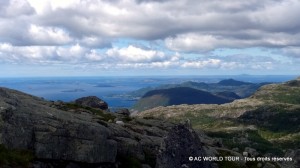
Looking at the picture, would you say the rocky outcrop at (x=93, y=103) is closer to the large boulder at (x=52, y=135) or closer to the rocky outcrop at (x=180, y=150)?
the large boulder at (x=52, y=135)

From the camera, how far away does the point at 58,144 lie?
1526 inches

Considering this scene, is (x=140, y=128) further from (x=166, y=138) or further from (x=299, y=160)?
(x=299, y=160)

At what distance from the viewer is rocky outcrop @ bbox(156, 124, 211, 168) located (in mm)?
39219

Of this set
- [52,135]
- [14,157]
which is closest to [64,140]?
[52,135]

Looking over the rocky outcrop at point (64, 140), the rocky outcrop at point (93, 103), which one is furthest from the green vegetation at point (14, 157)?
the rocky outcrop at point (93, 103)

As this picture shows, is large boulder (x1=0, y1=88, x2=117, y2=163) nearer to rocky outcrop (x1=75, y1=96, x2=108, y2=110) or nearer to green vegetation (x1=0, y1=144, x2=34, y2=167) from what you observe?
green vegetation (x1=0, y1=144, x2=34, y2=167)

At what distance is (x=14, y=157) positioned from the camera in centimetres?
3447

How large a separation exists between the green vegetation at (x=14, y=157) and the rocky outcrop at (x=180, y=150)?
13598 mm

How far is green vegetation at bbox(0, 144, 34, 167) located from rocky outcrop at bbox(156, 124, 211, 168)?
13.6 metres

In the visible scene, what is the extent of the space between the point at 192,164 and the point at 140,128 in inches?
997

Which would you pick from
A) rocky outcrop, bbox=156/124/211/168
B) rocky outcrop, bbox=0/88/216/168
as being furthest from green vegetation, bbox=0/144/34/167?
rocky outcrop, bbox=156/124/211/168

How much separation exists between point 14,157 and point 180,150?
683 inches

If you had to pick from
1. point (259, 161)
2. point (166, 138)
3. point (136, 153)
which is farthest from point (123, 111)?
point (166, 138)

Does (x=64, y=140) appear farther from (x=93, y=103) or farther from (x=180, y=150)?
(x=93, y=103)
